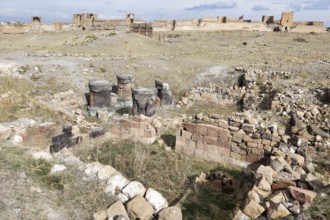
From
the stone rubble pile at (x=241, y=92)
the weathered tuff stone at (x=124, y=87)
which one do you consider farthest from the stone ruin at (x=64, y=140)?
the stone rubble pile at (x=241, y=92)

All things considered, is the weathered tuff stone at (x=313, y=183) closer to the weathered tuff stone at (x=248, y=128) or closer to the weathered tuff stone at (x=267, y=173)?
the weathered tuff stone at (x=267, y=173)

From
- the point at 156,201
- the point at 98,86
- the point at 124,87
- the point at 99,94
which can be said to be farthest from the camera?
the point at 124,87

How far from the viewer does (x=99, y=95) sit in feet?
38.3

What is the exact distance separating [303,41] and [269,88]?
72.9 feet

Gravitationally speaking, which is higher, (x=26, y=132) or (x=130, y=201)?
(x=130, y=201)

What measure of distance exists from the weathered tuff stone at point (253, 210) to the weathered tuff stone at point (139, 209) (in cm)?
→ 144

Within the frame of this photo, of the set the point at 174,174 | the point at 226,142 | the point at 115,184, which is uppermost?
the point at 115,184

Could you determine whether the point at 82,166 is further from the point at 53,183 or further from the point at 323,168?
the point at 323,168

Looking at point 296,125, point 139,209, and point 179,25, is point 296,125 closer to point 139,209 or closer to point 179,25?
point 139,209

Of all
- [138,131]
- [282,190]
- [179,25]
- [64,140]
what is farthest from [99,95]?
[179,25]

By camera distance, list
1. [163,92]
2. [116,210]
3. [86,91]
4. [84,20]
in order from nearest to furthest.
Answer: [116,210] → [163,92] → [86,91] → [84,20]

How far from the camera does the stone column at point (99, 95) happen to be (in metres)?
11.5

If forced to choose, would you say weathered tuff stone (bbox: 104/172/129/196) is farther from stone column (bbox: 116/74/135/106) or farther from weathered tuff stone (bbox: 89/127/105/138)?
stone column (bbox: 116/74/135/106)

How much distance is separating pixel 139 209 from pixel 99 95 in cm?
783
